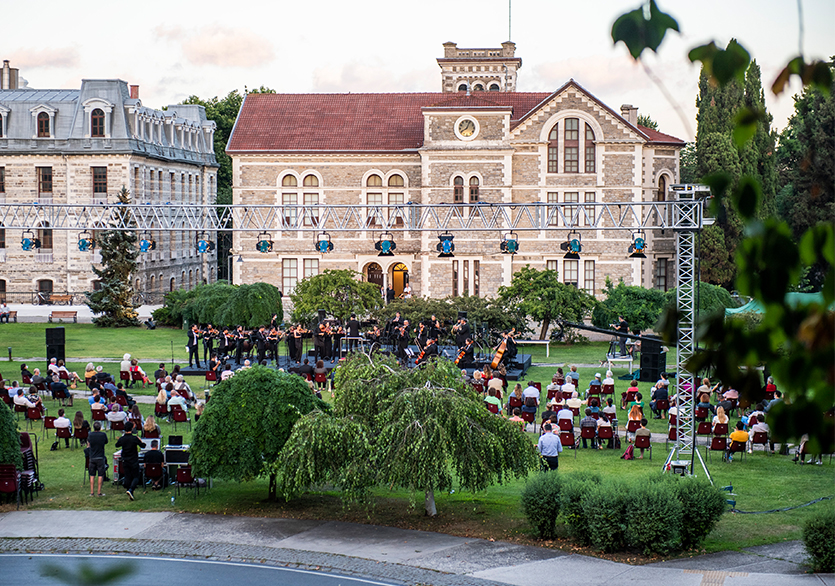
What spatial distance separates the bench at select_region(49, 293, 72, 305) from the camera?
5359 centimetres

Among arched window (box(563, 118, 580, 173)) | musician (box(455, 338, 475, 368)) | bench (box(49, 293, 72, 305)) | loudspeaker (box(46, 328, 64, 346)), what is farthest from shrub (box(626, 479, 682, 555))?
bench (box(49, 293, 72, 305))

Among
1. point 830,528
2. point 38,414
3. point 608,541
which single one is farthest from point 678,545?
point 38,414

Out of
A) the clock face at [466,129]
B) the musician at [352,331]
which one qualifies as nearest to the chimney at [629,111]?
the clock face at [466,129]

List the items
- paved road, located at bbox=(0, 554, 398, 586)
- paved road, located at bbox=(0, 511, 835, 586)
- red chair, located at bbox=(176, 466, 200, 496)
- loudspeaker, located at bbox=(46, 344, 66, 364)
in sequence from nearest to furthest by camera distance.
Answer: paved road, located at bbox=(0, 554, 398, 586), paved road, located at bbox=(0, 511, 835, 586), red chair, located at bbox=(176, 466, 200, 496), loudspeaker, located at bbox=(46, 344, 66, 364)

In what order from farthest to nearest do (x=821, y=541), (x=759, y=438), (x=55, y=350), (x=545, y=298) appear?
(x=545, y=298) < (x=55, y=350) < (x=759, y=438) < (x=821, y=541)

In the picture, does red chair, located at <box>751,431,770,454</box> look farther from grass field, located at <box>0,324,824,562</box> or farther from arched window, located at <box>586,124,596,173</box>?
arched window, located at <box>586,124,596,173</box>

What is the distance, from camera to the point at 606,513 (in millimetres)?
15266

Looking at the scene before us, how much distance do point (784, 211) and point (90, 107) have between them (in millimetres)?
38584

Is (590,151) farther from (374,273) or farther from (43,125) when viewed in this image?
(43,125)

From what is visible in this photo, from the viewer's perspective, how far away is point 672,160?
4894 cm

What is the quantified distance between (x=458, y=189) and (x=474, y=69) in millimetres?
18224

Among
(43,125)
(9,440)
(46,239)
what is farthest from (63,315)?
(9,440)

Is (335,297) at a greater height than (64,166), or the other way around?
(64,166)

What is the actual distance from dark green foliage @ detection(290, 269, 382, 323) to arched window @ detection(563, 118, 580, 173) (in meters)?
13.4
